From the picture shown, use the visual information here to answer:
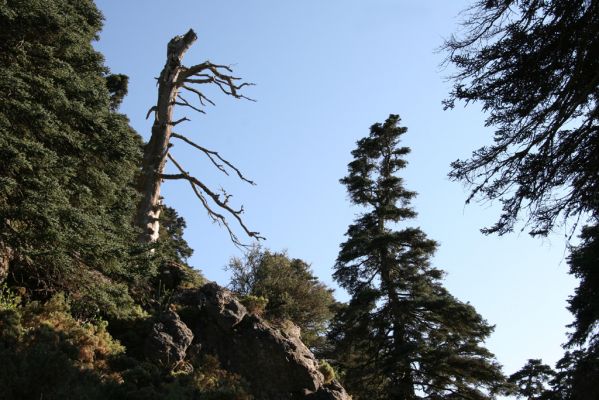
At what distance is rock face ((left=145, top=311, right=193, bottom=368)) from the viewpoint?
376 inches

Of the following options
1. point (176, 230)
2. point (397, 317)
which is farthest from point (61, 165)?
point (176, 230)

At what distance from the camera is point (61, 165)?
31.4ft

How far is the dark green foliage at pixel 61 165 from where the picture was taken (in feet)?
28.1

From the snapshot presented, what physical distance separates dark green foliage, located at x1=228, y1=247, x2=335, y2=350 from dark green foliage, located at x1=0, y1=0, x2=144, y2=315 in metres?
15.7

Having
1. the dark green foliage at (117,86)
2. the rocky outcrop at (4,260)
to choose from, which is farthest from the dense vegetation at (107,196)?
the dark green foliage at (117,86)

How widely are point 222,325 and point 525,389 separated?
65.3 feet

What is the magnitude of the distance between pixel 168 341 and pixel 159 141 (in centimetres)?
722

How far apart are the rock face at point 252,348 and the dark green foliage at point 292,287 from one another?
13.5m

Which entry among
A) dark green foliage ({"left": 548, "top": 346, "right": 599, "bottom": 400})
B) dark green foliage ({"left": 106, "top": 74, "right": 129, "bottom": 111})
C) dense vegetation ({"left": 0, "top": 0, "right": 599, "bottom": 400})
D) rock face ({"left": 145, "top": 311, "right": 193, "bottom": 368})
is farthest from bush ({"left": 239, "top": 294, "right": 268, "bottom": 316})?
dark green foliage ({"left": 106, "top": 74, "right": 129, "bottom": 111})

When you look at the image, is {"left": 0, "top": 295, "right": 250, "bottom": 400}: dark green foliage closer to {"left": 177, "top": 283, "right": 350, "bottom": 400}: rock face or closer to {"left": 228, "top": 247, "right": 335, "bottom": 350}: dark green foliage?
{"left": 177, "top": 283, "right": 350, "bottom": 400}: rock face

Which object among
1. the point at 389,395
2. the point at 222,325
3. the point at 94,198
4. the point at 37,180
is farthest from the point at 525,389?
the point at 37,180

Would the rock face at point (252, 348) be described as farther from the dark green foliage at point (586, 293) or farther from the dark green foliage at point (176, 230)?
the dark green foliage at point (176, 230)

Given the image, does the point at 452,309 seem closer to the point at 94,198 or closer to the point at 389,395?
the point at 389,395

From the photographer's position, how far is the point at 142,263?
430 inches
